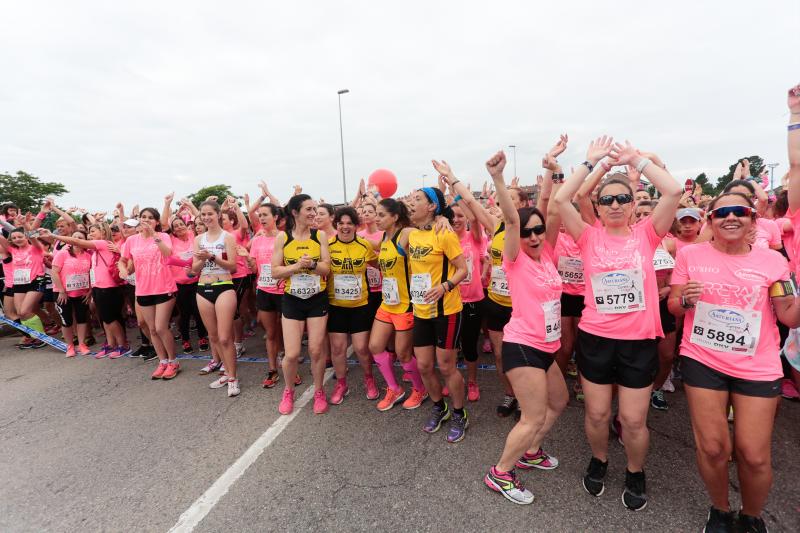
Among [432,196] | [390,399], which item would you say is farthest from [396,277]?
[390,399]

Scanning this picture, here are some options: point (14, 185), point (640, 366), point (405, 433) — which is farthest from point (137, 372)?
point (14, 185)

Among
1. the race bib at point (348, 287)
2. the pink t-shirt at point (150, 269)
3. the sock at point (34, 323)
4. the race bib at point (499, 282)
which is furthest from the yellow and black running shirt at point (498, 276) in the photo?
the sock at point (34, 323)

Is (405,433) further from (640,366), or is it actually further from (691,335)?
(691,335)

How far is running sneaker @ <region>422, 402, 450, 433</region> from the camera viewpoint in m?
3.47

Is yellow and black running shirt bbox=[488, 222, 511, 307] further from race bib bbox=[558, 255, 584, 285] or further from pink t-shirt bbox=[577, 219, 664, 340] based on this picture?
pink t-shirt bbox=[577, 219, 664, 340]

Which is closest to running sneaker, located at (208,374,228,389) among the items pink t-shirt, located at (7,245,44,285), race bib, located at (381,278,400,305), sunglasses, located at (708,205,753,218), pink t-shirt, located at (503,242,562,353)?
race bib, located at (381,278,400,305)

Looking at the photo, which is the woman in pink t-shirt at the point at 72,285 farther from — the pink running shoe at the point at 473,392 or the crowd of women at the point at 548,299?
the pink running shoe at the point at 473,392

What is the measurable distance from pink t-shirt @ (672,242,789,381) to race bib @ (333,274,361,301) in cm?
284

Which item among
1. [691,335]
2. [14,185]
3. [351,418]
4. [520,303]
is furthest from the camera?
[14,185]

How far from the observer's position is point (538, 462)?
2.89 m

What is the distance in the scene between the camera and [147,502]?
2734mm

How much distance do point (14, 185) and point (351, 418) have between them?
56366mm

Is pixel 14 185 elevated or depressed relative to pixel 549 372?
elevated

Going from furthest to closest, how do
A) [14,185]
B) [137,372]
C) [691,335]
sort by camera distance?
[14,185] → [137,372] → [691,335]
